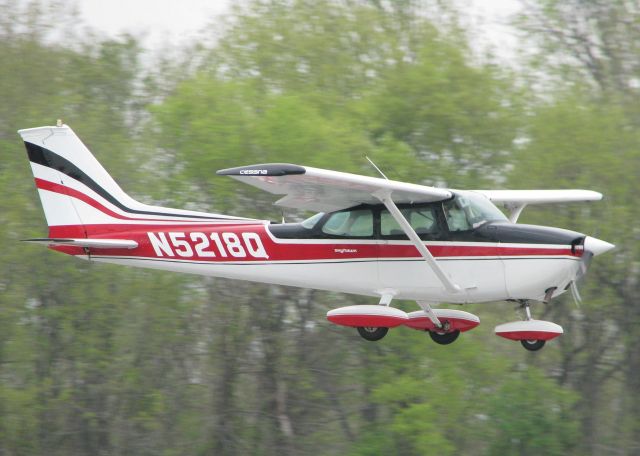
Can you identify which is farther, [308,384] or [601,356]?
[601,356]

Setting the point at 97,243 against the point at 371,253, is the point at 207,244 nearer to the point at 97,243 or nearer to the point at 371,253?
the point at 97,243

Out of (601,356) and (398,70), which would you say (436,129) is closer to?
(398,70)

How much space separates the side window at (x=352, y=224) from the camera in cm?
1359

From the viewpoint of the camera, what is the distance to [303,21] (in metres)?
28.0

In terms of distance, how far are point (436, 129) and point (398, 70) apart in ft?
7.95

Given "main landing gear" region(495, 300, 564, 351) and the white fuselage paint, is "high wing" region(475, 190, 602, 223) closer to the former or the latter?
"main landing gear" region(495, 300, 564, 351)

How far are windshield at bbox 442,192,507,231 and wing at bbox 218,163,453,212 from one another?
0.62 ft

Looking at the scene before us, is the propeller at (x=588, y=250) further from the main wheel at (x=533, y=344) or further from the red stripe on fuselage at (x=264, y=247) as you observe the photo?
the main wheel at (x=533, y=344)

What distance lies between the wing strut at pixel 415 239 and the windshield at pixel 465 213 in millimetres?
473

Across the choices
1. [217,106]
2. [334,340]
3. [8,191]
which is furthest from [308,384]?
[8,191]

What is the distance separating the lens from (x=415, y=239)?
12922 millimetres

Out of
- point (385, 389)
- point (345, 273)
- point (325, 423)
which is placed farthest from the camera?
point (325, 423)

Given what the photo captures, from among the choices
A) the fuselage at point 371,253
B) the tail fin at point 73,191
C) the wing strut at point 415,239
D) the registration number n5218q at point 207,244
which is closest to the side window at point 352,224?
the fuselage at point 371,253

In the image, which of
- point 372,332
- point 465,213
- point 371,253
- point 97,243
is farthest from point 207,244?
point 465,213
